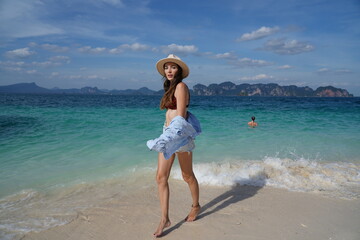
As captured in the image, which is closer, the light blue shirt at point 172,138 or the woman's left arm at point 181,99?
the light blue shirt at point 172,138

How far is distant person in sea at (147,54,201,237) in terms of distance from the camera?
289cm

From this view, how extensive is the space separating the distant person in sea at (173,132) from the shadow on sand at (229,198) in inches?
13.0

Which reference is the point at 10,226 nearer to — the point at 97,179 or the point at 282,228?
the point at 97,179

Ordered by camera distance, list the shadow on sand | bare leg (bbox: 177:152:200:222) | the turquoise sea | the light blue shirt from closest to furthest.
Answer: the light blue shirt → bare leg (bbox: 177:152:200:222) → the shadow on sand → the turquoise sea

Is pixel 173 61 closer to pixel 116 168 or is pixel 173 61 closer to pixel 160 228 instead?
pixel 160 228

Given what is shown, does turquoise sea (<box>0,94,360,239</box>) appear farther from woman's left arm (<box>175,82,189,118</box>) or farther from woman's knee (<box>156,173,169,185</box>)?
A: woman's left arm (<box>175,82,189,118</box>)

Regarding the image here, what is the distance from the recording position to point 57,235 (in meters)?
3.15

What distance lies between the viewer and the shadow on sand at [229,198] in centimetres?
373

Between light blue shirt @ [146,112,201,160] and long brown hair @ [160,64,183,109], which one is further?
long brown hair @ [160,64,183,109]

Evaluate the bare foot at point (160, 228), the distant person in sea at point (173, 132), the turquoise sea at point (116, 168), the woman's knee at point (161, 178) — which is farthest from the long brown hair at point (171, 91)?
the turquoise sea at point (116, 168)

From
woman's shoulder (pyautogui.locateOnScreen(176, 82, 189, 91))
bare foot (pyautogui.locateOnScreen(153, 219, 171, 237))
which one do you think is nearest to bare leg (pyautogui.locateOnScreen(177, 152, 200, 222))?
bare foot (pyautogui.locateOnScreen(153, 219, 171, 237))

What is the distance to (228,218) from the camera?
3.52 m

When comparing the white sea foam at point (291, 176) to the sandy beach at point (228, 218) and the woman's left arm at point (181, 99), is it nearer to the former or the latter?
the sandy beach at point (228, 218)

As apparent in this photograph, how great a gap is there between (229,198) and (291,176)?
5.32ft
